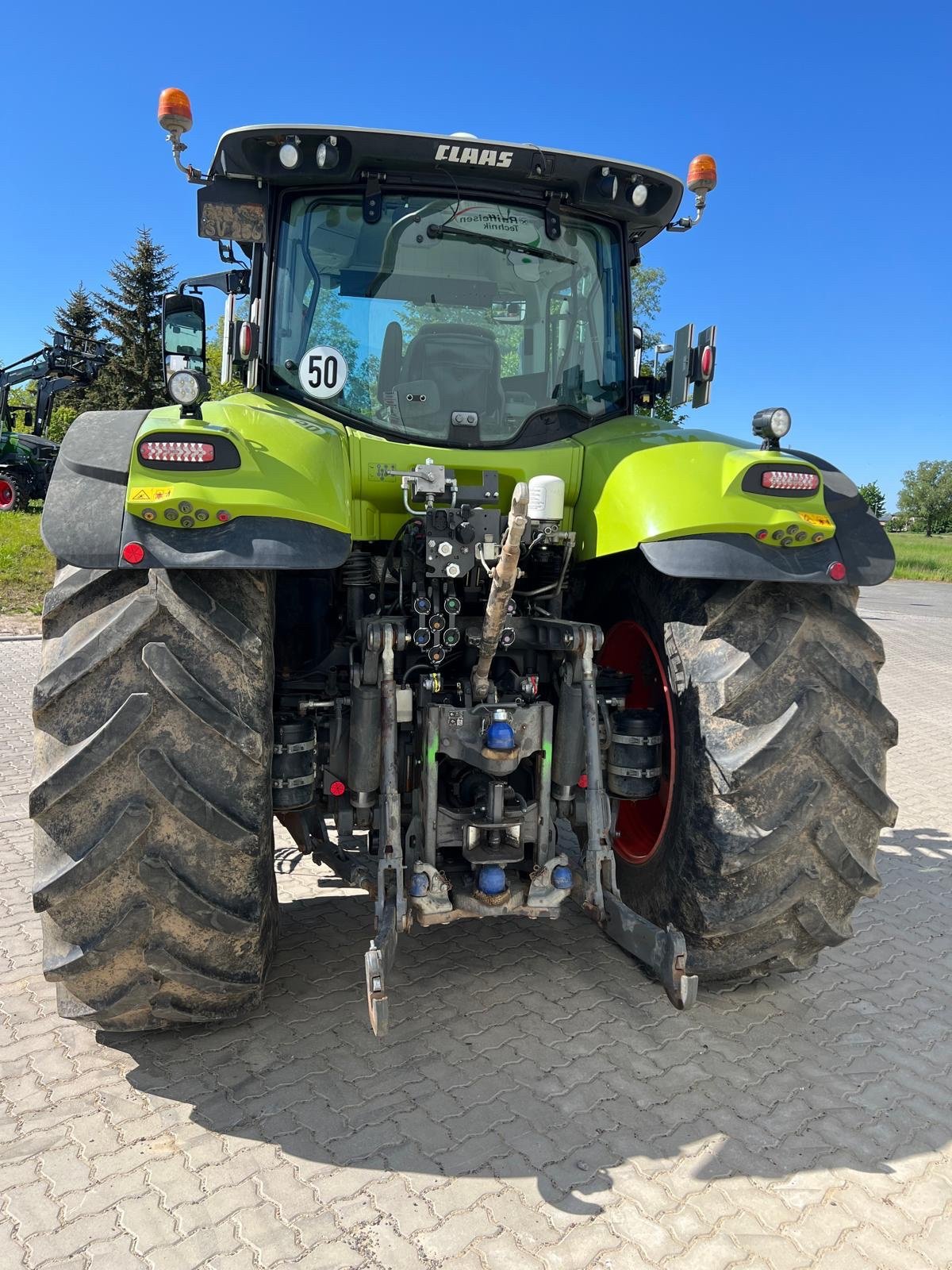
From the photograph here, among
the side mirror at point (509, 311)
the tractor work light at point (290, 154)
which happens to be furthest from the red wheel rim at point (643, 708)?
the tractor work light at point (290, 154)

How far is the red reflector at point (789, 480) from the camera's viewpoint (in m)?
2.70

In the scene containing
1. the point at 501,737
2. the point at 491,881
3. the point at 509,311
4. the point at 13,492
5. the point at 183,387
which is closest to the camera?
the point at 183,387

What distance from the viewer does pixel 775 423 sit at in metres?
2.79

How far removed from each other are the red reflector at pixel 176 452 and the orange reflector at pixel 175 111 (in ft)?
5.25

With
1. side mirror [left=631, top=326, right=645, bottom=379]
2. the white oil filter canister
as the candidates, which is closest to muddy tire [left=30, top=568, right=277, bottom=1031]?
the white oil filter canister

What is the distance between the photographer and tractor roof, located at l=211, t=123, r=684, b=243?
312cm

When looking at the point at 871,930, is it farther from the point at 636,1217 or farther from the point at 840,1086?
the point at 636,1217

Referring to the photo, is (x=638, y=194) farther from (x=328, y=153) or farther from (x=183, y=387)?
(x=183, y=387)

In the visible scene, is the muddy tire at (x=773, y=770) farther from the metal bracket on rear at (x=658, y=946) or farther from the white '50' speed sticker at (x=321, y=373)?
the white '50' speed sticker at (x=321, y=373)

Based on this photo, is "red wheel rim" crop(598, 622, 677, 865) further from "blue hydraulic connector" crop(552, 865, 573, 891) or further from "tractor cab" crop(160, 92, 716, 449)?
"tractor cab" crop(160, 92, 716, 449)

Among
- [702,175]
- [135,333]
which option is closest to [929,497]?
[135,333]

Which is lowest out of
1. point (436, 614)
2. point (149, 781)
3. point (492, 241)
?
point (149, 781)

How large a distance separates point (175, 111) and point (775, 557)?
8.76ft

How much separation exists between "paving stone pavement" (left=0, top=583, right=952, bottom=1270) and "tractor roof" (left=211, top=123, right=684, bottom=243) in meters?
2.94
